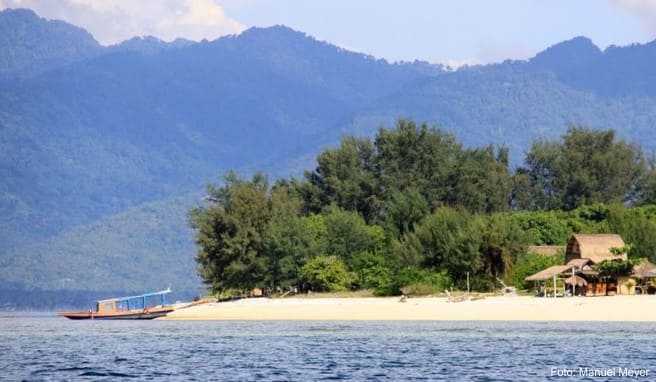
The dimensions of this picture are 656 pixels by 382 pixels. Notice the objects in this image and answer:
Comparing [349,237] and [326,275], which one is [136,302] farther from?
[326,275]

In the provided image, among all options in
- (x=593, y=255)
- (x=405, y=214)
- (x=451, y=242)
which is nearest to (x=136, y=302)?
(x=405, y=214)

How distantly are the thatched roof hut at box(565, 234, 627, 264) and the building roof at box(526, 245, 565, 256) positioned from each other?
6.02m

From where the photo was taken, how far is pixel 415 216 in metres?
80.9

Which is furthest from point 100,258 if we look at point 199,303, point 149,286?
point 199,303

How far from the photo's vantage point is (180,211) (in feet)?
652

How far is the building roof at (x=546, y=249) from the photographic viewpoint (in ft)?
254

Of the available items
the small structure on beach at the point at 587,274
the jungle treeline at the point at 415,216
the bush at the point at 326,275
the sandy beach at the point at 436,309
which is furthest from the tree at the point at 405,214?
the small structure on beach at the point at 587,274

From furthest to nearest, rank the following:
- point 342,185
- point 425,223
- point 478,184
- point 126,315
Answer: point 342,185
point 478,184
point 126,315
point 425,223

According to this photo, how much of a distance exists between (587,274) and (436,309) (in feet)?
27.0

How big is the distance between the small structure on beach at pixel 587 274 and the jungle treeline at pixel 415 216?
7.46 ft

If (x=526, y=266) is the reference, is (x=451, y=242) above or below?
above

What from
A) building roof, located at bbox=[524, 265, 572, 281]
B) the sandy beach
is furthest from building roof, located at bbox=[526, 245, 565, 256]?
the sandy beach

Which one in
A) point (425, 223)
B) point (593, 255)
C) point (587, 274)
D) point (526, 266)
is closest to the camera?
point (587, 274)

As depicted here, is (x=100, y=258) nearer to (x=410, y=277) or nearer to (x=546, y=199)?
(x=546, y=199)
